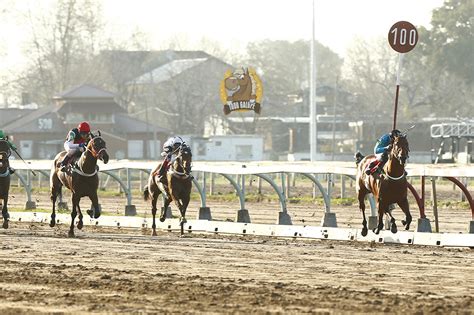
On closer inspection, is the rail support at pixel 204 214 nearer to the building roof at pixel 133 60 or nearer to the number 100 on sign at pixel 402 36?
the number 100 on sign at pixel 402 36

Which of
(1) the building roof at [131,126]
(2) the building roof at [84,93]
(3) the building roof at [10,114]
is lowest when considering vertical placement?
(1) the building roof at [131,126]

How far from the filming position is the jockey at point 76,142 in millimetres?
21875

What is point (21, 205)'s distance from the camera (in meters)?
31.6

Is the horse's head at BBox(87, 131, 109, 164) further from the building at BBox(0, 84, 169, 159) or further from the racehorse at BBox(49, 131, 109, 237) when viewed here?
the building at BBox(0, 84, 169, 159)

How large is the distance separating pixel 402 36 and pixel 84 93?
74.3 metres

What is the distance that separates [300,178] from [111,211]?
22.8 metres

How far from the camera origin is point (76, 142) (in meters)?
22.1

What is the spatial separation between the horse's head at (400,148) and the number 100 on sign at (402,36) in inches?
114

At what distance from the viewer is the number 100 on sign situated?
20.5 metres

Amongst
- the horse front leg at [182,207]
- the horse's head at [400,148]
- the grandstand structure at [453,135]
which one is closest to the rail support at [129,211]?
the horse front leg at [182,207]

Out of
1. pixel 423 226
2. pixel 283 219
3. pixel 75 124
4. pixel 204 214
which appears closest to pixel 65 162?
pixel 204 214

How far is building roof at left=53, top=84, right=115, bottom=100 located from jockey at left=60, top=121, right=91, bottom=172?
235 ft

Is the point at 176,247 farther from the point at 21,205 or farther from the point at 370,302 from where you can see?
the point at 21,205

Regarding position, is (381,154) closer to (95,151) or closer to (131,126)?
(95,151)
